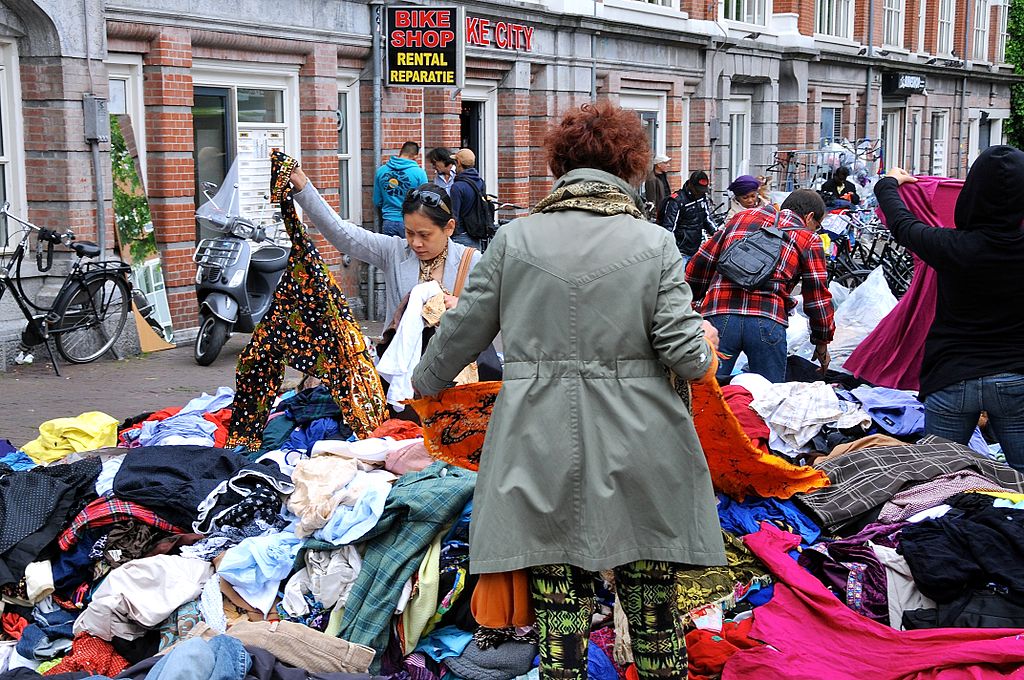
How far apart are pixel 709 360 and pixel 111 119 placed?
9.22 metres

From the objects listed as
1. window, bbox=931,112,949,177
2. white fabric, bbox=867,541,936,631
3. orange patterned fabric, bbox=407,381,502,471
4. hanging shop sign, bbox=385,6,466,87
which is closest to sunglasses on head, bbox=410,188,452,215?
orange patterned fabric, bbox=407,381,502,471

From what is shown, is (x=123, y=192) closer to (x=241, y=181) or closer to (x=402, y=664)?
(x=241, y=181)

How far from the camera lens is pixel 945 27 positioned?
36.8 m

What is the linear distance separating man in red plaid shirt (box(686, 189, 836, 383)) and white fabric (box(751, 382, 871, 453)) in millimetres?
544

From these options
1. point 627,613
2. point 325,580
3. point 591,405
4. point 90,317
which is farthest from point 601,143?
point 90,317

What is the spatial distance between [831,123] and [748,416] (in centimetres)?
2564

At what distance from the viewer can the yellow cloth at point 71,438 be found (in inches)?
248

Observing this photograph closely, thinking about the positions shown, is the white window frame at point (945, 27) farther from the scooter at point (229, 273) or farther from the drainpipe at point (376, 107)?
the scooter at point (229, 273)

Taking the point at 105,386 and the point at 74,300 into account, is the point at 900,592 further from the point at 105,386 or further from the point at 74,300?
the point at 74,300

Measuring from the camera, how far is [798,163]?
26.5 m

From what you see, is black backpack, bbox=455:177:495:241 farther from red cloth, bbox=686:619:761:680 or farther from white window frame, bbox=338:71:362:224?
red cloth, bbox=686:619:761:680

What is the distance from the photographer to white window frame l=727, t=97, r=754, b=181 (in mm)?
25688

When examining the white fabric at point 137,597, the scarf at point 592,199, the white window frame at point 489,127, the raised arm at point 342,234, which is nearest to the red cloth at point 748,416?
the raised arm at point 342,234

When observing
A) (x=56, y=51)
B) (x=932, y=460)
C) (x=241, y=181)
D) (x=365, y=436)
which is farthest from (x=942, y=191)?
(x=241, y=181)
